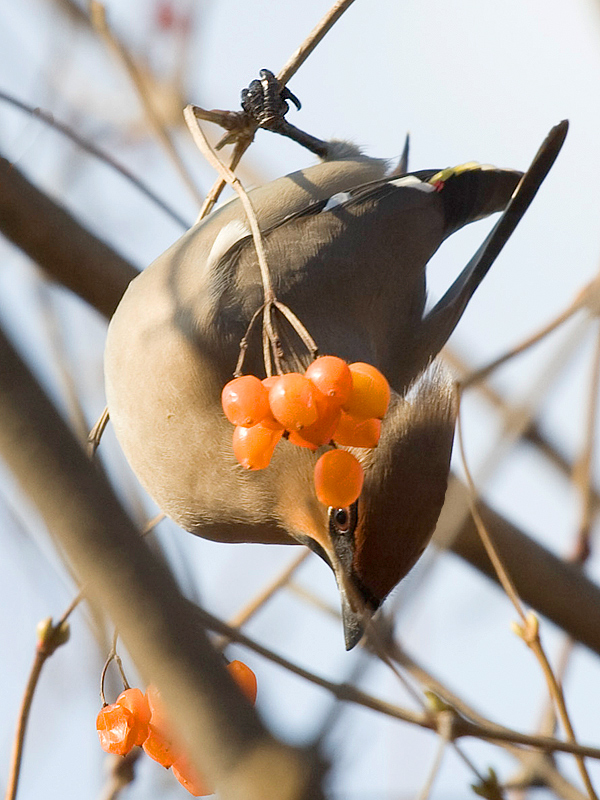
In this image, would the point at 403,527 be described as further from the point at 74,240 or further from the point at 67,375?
the point at 74,240

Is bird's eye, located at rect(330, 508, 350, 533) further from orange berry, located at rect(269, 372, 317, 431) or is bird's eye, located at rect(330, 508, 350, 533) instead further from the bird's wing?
orange berry, located at rect(269, 372, 317, 431)

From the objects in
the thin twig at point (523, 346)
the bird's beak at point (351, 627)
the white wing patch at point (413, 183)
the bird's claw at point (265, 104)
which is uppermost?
the white wing patch at point (413, 183)

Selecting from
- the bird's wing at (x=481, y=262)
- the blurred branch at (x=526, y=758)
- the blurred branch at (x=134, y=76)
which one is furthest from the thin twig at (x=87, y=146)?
the blurred branch at (x=526, y=758)

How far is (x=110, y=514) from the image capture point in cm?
95

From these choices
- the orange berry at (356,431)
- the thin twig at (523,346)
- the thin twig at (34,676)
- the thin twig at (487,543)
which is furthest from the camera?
the thin twig at (523,346)

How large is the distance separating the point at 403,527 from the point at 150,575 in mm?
A: 1804

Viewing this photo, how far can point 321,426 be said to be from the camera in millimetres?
1770

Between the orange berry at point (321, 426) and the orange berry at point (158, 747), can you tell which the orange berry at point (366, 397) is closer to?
the orange berry at point (321, 426)

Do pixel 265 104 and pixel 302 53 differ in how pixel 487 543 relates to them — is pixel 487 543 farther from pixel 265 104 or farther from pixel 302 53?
pixel 265 104

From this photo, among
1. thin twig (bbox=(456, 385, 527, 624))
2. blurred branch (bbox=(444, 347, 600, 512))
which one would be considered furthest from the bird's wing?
thin twig (bbox=(456, 385, 527, 624))

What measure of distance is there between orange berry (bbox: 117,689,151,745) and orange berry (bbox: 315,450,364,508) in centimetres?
52

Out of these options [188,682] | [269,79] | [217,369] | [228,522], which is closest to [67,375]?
[217,369]

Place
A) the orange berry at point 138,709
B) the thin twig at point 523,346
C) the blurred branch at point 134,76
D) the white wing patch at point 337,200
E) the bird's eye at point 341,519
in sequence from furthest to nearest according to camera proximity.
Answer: the white wing patch at point 337,200 < the blurred branch at point 134,76 < the bird's eye at point 341,519 < the thin twig at point 523,346 < the orange berry at point 138,709

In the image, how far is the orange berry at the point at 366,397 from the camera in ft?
5.93
